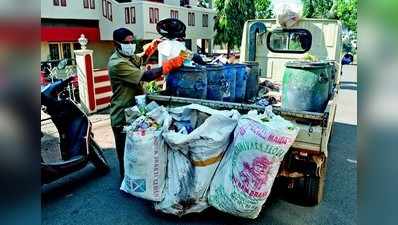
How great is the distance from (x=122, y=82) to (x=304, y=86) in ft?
5.85

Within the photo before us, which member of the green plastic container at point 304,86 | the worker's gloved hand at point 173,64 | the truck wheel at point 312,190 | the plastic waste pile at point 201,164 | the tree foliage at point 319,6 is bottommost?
the truck wheel at point 312,190

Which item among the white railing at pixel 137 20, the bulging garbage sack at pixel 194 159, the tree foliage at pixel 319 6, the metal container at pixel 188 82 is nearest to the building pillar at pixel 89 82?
the metal container at pixel 188 82

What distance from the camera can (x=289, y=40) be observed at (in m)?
5.34

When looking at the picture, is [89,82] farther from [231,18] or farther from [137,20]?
[231,18]

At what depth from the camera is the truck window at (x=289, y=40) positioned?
17.2 ft

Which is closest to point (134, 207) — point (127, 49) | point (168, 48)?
point (127, 49)

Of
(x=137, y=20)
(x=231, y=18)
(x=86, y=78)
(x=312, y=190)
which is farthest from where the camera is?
(x=231, y=18)

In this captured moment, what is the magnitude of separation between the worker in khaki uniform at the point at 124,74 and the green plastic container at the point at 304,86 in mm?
1026

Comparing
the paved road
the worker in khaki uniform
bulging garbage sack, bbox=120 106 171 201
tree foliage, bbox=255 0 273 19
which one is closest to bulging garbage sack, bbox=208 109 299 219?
the paved road

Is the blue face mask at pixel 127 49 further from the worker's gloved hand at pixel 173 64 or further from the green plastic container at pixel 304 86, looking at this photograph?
the green plastic container at pixel 304 86

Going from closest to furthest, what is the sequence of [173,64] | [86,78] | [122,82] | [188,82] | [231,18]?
[173,64], [188,82], [122,82], [86,78], [231,18]

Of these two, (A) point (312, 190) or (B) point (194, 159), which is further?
(A) point (312, 190)
